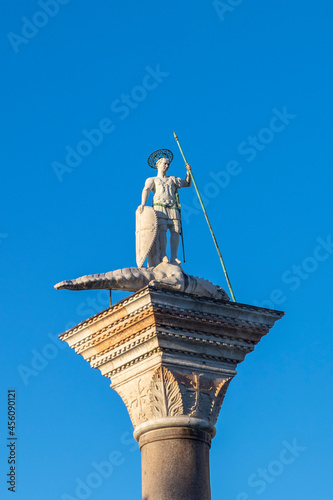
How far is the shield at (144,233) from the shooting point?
67.8 feet

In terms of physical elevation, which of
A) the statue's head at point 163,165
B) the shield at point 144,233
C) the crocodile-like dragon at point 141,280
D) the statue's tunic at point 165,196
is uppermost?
the statue's head at point 163,165

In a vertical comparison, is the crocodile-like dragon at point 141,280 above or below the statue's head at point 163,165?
below

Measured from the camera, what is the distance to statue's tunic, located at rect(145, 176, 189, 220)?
21203 millimetres

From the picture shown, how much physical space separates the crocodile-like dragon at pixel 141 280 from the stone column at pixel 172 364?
68cm

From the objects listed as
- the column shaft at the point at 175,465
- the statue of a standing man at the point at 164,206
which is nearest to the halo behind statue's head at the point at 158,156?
the statue of a standing man at the point at 164,206

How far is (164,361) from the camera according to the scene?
19016mm

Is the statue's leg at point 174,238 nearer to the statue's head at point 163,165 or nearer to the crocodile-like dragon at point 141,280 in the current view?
the crocodile-like dragon at point 141,280

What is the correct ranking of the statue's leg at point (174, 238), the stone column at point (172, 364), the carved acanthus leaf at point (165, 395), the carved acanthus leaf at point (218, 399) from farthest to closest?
the statue's leg at point (174, 238)
the carved acanthus leaf at point (218, 399)
the carved acanthus leaf at point (165, 395)
the stone column at point (172, 364)

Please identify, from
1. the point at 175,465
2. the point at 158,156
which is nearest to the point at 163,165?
the point at 158,156

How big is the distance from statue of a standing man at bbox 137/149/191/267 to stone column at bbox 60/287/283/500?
5.67ft

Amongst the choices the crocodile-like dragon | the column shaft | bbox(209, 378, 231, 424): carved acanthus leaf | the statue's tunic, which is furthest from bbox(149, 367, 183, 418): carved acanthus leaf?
the statue's tunic

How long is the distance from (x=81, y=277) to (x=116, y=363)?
1706mm

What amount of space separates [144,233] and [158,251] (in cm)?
45

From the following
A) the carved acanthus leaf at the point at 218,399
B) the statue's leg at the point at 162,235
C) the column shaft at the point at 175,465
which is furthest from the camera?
the statue's leg at the point at 162,235
